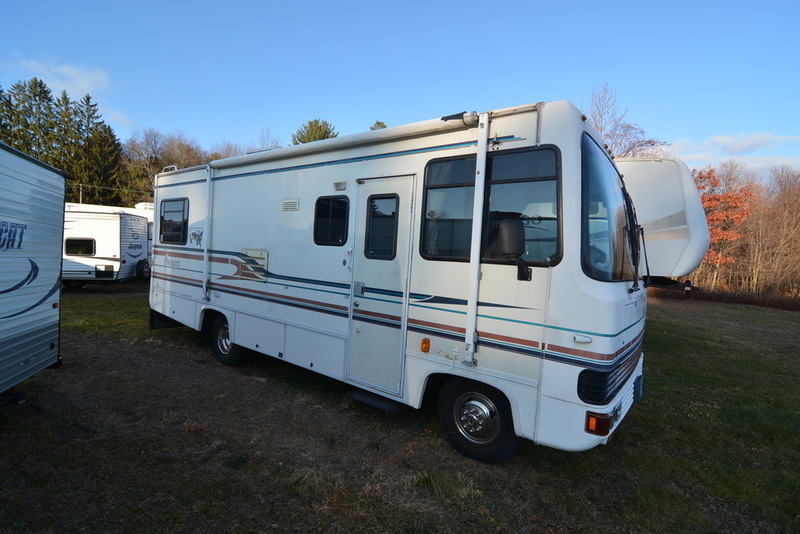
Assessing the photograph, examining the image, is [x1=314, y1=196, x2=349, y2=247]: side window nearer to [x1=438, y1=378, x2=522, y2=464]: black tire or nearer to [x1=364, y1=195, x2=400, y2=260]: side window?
[x1=364, y1=195, x2=400, y2=260]: side window

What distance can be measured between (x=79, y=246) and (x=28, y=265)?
10.7 m

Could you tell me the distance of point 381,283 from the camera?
420cm

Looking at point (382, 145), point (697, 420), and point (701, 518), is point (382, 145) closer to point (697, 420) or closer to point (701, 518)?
point (701, 518)

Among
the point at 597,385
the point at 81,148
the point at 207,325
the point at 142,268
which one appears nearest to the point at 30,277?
the point at 207,325

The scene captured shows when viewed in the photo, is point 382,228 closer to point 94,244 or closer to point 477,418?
point 477,418

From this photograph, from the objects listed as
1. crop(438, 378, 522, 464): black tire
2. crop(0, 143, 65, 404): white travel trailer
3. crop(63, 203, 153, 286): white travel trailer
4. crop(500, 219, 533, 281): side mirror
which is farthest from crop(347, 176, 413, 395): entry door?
crop(63, 203, 153, 286): white travel trailer

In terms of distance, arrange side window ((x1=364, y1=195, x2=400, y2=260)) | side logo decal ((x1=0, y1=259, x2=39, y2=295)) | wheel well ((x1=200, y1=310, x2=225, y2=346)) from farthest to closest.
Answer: wheel well ((x1=200, y1=310, x2=225, y2=346))
side window ((x1=364, y1=195, x2=400, y2=260))
side logo decal ((x1=0, y1=259, x2=39, y2=295))

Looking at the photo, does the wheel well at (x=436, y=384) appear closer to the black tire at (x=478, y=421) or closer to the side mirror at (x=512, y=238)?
the black tire at (x=478, y=421)

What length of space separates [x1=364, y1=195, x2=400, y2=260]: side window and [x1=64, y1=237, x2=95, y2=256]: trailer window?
12159 millimetres

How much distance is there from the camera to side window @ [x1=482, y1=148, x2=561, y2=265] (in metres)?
3.25

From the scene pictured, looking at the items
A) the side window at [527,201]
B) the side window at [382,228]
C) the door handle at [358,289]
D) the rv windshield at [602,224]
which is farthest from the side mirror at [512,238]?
the door handle at [358,289]

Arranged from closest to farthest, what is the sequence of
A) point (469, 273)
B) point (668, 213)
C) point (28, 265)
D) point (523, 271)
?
point (523, 271) < point (469, 273) < point (28, 265) < point (668, 213)

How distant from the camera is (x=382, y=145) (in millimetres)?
4305

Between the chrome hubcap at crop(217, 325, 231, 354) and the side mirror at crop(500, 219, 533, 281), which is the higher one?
the side mirror at crop(500, 219, 533, 281)
